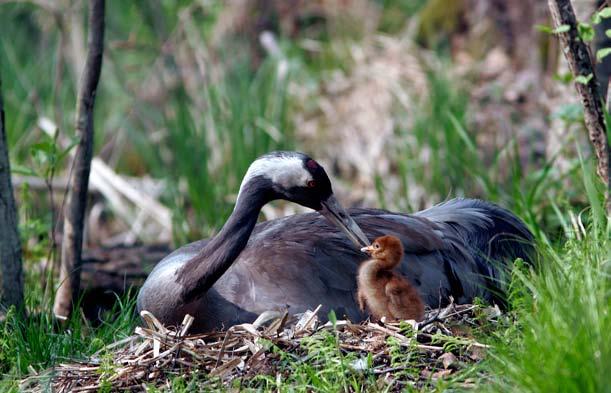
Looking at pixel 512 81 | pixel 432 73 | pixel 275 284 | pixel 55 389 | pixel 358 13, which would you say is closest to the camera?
pixel 55 389

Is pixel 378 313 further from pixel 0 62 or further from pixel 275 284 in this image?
pixel 0 62

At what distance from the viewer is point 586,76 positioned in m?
4.40

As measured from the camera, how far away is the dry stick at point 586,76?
4.37 metres

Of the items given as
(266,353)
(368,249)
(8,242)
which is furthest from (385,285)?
(8,242)

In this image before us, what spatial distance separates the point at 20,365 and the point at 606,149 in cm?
295

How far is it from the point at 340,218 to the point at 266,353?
107 centimetres

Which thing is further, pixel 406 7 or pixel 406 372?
pixel 406 7

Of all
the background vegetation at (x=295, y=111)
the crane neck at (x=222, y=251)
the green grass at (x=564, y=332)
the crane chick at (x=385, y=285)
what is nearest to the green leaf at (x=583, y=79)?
the background vegetation at (x=295, y=111)

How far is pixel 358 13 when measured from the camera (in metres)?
11.1

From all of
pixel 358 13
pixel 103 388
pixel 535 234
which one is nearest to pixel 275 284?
pixel 103 388

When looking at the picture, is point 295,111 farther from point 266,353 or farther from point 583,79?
point 266,353

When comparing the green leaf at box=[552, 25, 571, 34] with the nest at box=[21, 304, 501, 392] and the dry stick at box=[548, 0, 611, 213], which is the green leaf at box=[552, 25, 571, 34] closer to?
the dry stick at box=[548, 0, 611, 213]

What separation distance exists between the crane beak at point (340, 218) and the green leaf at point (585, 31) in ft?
4.69

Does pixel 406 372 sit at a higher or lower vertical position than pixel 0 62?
lower
